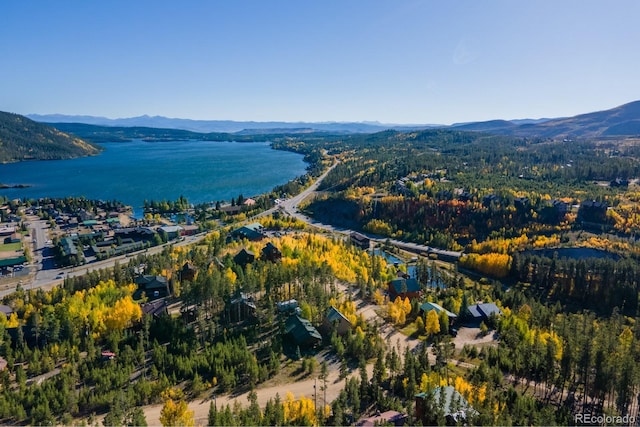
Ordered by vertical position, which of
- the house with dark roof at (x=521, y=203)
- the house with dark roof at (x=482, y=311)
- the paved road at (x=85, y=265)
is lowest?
the paved road at (x=85, y=265)

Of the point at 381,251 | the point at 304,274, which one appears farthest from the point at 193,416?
the point at 381,251

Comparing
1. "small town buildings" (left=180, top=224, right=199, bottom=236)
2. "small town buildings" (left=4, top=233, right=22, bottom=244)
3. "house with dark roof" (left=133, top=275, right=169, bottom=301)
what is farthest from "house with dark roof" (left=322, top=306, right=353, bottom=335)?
"small town buildings" (left=4, top=233, right=22, bottom=244)

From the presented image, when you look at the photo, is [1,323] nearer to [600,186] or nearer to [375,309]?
[375,309]

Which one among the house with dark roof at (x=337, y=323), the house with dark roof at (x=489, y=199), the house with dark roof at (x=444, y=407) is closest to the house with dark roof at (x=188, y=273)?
the house with dark roof at (x=337, y=323)

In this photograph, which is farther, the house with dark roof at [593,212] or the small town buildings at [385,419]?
the house with dark roof at [593,212]

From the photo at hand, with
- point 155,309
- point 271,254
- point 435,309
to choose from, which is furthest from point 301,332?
point 271,254

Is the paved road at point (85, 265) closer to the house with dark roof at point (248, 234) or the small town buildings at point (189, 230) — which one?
the small town buildings at point (189, 230)
